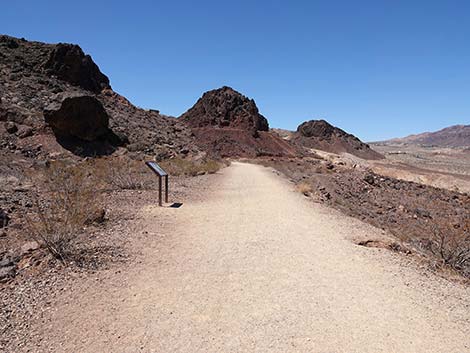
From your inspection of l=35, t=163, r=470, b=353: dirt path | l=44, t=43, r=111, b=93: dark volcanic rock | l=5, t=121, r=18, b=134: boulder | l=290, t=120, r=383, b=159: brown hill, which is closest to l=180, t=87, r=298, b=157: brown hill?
l=44, t=43, r=111, b=93: dark volcanic rock

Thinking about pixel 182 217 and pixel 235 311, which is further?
pixel 182 217

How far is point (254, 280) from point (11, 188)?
29.2ft

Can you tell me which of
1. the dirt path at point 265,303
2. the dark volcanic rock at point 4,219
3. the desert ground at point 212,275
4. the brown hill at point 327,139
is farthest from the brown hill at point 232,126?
the dirt path at point 265,303

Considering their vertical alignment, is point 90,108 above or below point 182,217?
above

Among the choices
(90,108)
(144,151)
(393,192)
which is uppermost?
(90,108)

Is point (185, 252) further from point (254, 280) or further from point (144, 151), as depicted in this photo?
point (144, 151)

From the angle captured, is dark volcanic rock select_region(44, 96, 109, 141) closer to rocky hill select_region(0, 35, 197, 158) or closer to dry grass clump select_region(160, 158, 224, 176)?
rocky hill select_region(0, 35, 197, 158)

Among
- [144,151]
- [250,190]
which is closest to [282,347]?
[250,190]

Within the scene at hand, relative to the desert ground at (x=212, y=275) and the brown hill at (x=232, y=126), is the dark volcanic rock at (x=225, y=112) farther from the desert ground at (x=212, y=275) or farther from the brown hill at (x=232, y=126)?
the desert ground at (x=212, y=275)

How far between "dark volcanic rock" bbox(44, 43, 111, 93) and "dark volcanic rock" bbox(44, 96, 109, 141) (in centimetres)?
1095

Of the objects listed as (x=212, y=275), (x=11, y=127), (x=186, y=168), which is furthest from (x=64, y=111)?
(x=212, y=275)

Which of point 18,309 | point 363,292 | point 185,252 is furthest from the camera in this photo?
point 185,252

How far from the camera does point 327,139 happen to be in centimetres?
9181

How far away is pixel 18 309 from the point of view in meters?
4.04
